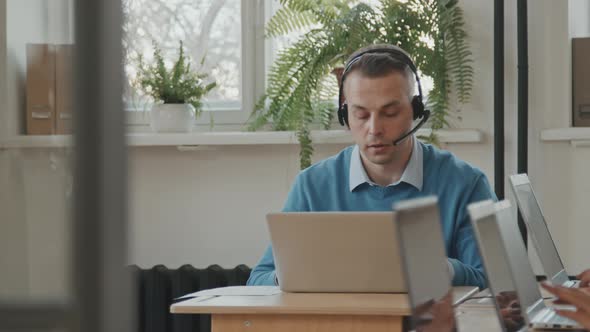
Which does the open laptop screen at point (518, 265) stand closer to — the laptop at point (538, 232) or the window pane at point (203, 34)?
the laptop at point (538, 232)

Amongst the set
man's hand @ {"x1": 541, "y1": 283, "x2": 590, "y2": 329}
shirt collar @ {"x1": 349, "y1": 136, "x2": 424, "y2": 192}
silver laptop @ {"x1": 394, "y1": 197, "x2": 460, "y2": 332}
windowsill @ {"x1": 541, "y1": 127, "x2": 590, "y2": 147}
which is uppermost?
windowsill @ {"x1": 541, "y1": 127, "x2": 590, "y2": 147}

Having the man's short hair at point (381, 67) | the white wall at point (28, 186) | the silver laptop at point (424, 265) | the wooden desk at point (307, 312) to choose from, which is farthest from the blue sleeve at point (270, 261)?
the white wall at point (28, 186)

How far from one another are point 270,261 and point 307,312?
2.18 ft

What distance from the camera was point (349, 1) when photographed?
10.9ft

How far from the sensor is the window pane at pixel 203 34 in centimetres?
357

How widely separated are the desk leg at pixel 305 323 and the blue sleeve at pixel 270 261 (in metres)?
0.44

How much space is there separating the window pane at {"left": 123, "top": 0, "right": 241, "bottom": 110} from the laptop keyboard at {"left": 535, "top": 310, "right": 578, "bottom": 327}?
212 cm

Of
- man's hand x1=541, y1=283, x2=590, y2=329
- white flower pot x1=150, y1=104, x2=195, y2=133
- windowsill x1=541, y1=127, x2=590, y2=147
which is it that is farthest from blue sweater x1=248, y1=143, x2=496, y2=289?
white flower pot x1=150, y1=104, x2=195, y2=133

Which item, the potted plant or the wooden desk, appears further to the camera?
the potted plant

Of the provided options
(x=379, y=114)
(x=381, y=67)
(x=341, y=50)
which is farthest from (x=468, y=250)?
(x=341, y=50)

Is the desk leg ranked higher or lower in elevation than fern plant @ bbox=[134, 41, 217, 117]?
lower

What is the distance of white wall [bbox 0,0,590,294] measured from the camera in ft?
10.3

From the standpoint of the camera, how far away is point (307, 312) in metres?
1.74

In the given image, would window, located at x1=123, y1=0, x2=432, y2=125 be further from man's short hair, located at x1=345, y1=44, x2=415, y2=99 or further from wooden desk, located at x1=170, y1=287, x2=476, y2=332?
wooden desk, located at x1=170, y1=287, x2=476, y2=332
